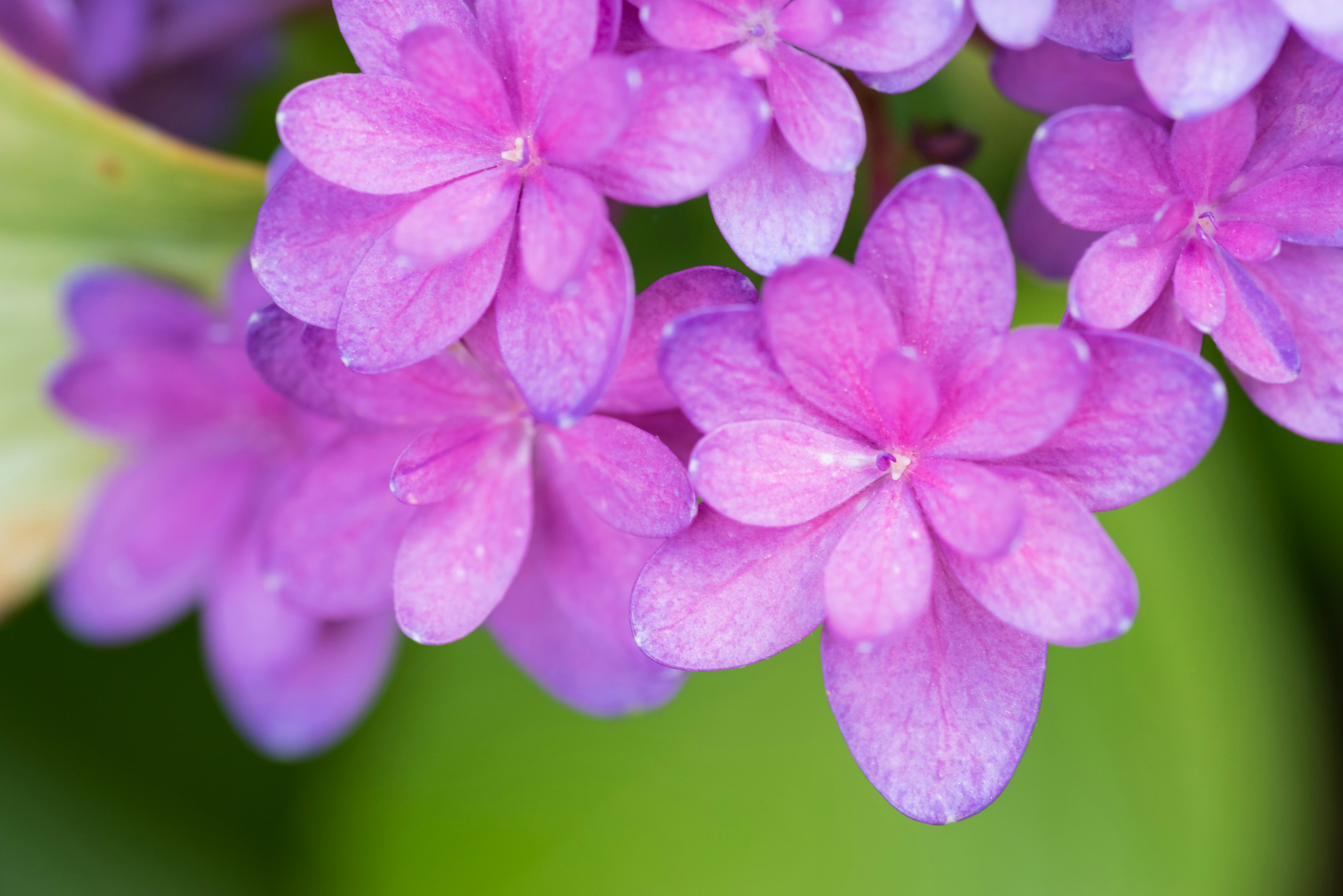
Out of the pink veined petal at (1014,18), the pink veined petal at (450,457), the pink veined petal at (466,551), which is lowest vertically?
the pink veined petal at (466,551)

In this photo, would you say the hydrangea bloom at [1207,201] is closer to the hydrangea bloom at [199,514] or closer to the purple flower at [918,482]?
the purple flower at [918,482]

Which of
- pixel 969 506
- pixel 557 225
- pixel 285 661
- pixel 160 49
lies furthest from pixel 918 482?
pixel 160 49

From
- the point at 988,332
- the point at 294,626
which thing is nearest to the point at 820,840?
the point at 294,626

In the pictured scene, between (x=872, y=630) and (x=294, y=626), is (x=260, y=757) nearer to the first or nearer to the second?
(x=294, y=626)

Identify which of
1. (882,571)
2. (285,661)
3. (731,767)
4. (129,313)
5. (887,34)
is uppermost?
(887,34)

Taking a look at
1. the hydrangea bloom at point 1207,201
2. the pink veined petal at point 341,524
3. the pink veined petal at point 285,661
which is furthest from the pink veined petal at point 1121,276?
the pink veined petal at point 285,661

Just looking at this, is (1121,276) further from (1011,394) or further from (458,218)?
(458,218)

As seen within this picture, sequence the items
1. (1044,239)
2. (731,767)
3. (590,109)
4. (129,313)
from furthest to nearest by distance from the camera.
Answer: (731,767), (129,313), (1044,239), (590,109)
